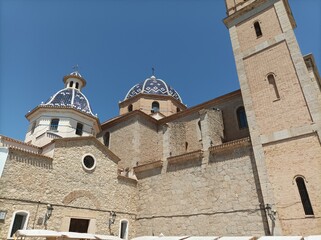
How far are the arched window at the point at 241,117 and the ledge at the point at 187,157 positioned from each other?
4.42m

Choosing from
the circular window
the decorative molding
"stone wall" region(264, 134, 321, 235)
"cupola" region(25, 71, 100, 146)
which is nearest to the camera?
"stone wall" region(264, 134, 321, 235)

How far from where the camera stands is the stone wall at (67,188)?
10133 mm

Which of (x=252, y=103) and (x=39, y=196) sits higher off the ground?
(x=252, y=103)

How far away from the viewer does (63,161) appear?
1209 centimetres

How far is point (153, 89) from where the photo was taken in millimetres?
25047

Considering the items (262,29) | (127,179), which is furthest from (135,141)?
(262,29)

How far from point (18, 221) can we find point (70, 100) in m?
10.5

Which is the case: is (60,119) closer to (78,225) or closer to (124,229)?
(78,225)

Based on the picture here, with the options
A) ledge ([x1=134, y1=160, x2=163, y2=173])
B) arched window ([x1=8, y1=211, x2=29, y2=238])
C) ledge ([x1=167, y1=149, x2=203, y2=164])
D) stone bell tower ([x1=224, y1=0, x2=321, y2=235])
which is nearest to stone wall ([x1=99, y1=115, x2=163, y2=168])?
ledge ([x1=134, y1=160, x2=163, y2=173])

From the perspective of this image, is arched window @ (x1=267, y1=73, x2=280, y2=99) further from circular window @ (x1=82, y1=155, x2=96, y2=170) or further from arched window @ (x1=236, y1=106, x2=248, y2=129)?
circular window @ (x1=82, y1=155, x2=96, y2=170)

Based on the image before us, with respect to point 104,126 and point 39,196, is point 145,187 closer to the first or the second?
point 39,196

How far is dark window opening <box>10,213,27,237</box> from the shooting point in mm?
9719

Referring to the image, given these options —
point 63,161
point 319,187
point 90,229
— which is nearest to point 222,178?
point 319,187

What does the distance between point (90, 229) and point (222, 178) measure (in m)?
7.16
